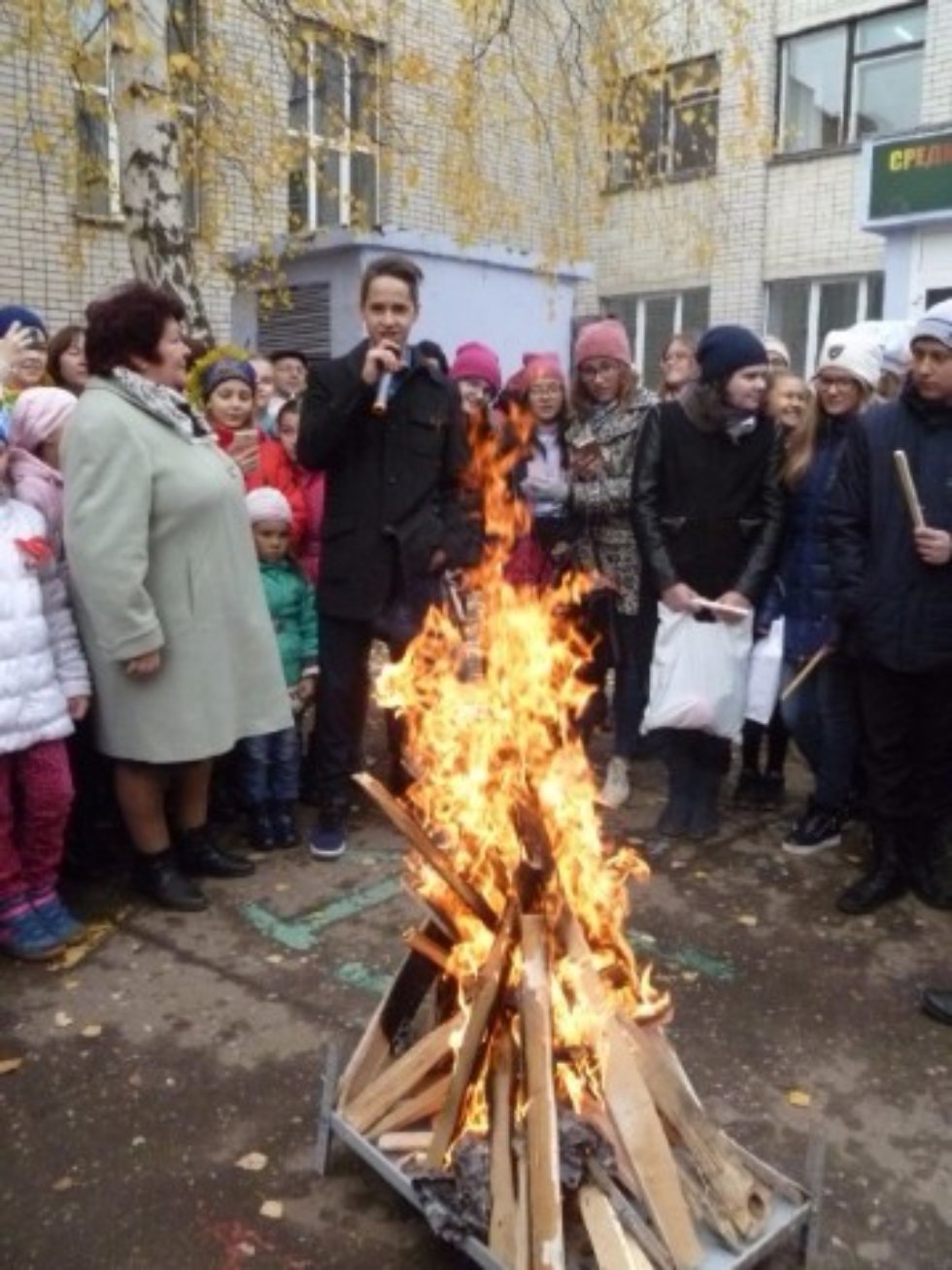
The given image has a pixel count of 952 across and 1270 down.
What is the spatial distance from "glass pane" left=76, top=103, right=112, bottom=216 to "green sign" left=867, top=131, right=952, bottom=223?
831 centimetres

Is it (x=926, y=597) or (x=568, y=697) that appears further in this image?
(x=926, y=597)

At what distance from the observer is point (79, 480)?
3.76m

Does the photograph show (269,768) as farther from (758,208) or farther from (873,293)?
(758,208)

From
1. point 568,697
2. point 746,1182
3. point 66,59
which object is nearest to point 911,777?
point 568,697

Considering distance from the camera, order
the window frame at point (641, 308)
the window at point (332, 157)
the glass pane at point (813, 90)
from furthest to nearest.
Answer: the window frame at point (641, 308) → the glass pane at point (813, 90) → the window at point (332, 157)

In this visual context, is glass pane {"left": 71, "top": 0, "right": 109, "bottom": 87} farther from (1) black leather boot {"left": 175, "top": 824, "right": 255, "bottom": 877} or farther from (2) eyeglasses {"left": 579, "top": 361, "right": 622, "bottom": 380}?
(1) black leather boot {"left": 175, "top": 824, "right": 255, "bottom": 877}

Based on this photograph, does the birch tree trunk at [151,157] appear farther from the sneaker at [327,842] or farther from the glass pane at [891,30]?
the glass pane at [891,30]

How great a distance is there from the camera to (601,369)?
201 inches

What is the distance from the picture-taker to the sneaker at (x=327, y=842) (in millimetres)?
4715

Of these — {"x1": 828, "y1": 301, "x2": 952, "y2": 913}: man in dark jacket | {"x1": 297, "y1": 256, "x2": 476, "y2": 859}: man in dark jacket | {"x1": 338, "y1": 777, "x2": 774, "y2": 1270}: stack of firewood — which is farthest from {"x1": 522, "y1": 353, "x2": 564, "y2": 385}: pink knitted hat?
{"x1": 338, "y1": 777, "x2": 774, "y2": 1270}: stack of firewood

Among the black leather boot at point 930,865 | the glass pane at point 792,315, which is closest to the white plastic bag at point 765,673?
the black leather boot at point 930,865

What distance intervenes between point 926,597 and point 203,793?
2882mm

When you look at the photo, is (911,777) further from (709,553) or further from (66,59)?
(66,59)

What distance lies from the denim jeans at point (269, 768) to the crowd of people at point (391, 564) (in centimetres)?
1
